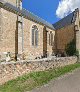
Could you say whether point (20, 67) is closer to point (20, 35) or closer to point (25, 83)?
point (25, 83)

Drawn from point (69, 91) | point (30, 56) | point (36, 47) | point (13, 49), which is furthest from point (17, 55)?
point (69, 91)

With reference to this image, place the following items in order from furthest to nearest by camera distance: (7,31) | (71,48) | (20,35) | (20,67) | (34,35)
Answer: (71,48), (34,35), (20,35), (7,31), (20,67)

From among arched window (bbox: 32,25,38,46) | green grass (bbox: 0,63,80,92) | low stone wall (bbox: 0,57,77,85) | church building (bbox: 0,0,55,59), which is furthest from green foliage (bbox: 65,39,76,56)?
green grass (bbox: 0,63,80,92)

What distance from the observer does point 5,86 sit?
1321 centimetres

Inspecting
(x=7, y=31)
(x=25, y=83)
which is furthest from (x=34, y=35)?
(x=25, y=83)

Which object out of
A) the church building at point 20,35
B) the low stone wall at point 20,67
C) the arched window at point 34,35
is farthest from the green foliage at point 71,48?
the low stone wall at point 20,67

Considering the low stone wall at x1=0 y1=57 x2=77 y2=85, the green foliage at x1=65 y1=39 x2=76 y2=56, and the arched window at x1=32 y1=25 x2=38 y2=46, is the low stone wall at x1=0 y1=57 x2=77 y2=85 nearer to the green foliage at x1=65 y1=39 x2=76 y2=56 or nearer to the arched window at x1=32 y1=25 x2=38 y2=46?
the arched window at x1=32 y1=25 x2=38 y2=46

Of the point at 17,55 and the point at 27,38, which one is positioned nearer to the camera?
the point at 17,55

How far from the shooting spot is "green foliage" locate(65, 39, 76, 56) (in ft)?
114

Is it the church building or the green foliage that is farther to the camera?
the green foliage

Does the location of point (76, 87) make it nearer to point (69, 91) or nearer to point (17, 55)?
point (69, 91)

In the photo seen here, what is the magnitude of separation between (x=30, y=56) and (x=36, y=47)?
2693 millimetres

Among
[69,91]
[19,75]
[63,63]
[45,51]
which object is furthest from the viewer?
[45,51]

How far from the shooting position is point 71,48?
35.5 meters
